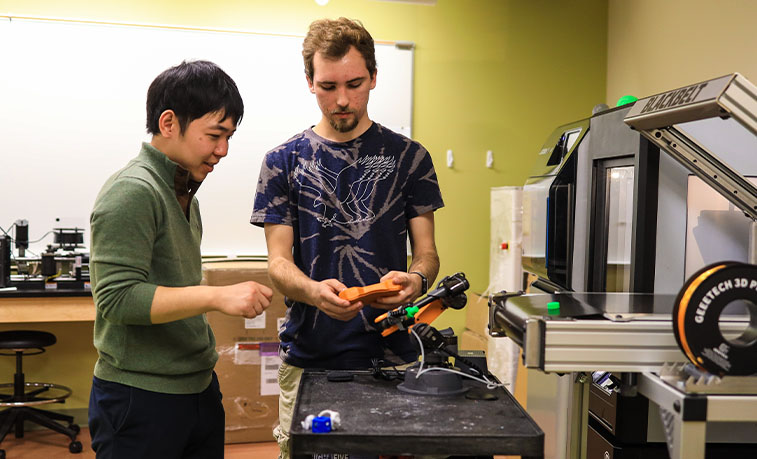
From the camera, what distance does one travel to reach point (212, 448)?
145cm

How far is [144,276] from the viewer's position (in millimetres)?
1263

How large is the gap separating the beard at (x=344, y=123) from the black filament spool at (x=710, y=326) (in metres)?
0.94

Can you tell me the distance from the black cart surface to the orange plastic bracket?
0.22m

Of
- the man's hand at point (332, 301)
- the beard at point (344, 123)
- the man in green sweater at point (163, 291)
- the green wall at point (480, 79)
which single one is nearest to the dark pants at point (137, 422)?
the man in green sweater at point (163, 291)

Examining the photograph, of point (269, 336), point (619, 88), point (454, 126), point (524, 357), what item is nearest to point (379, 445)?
point (524, 357)

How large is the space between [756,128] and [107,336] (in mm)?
1262

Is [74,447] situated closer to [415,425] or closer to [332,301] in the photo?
[332,301]

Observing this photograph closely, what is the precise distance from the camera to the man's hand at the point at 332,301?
4.91 ft

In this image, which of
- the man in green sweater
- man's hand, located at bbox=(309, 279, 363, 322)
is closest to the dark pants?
the man in green sweater

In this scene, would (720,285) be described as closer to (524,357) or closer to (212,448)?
Result: (524,357)

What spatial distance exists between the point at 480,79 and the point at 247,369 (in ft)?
7.57

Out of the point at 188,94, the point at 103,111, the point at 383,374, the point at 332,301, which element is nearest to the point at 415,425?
the point at 383,374

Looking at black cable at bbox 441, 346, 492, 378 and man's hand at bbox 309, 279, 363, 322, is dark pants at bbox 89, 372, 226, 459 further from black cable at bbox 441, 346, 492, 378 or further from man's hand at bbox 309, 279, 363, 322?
black cable at bbox 441, 346, 492, 378

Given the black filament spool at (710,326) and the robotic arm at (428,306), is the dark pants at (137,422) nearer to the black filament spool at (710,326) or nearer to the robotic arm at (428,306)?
the robotic arm at (428,306)
